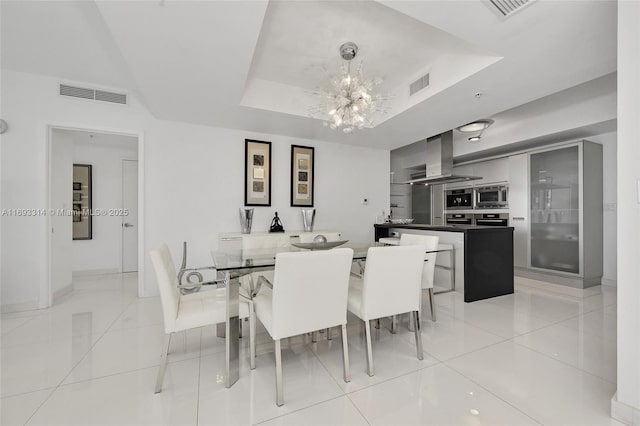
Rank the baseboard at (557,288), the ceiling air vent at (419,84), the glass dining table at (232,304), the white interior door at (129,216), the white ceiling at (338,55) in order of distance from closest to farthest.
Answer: the glass dining table at (232,304)
the white ceiling at (338,55)
the ceiling air vent at (419,84)
the baseboard at (557,288)
the white interior door at (129,216)

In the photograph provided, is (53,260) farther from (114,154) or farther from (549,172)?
(549,172)

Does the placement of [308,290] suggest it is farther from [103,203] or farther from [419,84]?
[103,203]

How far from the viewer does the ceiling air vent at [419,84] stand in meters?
2.93

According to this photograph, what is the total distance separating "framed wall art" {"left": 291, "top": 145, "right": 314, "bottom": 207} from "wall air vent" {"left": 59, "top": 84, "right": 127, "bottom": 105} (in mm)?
2386

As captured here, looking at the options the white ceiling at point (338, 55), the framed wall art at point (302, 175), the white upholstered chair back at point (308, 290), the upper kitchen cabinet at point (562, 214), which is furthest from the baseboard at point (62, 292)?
the upper kitchen cabinet at point (562, 214)

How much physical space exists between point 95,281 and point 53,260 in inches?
46.3

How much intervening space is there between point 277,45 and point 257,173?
1.99 meters

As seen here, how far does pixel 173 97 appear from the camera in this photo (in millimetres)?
2939

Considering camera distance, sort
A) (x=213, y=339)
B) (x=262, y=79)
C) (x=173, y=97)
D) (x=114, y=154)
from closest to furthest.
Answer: (x=213, y=339) < (x=173, y=97) < (x=262, y=79) < (x=114, y=154)

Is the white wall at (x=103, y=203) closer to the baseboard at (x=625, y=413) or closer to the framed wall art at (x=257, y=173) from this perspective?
the framed wall art at (x=257, y=173)

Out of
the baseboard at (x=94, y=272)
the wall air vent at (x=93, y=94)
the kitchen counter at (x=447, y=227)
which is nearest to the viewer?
the wall air vent at (x=93, y=94)

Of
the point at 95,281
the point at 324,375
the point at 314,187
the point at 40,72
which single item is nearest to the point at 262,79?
the point at 314,187

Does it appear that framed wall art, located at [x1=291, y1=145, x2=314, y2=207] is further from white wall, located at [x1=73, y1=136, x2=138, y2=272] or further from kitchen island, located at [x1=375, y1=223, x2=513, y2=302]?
white wall, located at [x1=73, y1=136, x2=138, y2=272]

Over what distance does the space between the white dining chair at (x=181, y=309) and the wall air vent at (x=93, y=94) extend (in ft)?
8.67
